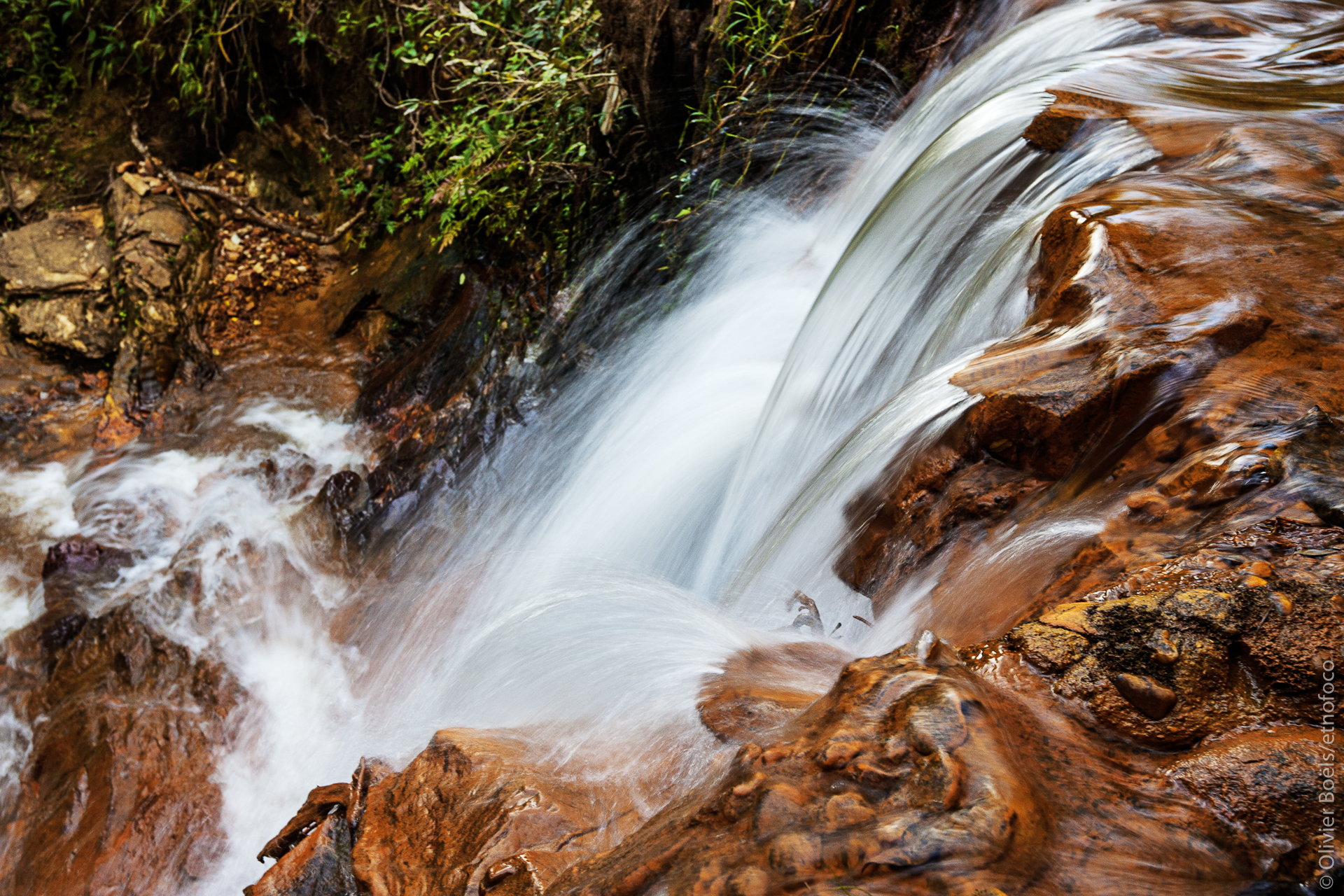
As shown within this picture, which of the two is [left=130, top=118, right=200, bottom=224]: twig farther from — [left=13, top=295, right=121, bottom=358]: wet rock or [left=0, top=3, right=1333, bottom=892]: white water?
[left=0, top=3, right=1333, bottom=892]: white water

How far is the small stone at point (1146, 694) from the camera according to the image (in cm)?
136

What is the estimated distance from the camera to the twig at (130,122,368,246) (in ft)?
20.6

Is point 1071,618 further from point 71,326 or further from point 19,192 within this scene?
point 19,192

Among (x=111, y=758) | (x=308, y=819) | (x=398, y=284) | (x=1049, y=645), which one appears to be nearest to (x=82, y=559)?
(x=111, y=758)

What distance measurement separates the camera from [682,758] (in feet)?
6.20

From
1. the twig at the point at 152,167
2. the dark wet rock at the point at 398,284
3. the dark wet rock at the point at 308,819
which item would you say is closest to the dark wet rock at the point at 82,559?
the dark wet rock at the point at 398,284

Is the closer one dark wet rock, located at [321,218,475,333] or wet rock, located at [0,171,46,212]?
dark wet rock, located at [321,218,475,333]

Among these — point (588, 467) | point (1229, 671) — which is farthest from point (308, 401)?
point (1229, 671)

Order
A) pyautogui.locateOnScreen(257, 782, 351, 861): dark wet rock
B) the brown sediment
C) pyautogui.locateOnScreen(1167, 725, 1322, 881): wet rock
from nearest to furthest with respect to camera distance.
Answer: pyautogui.locateOnScreen(1167, 725, 1322, 881): wet rock, the brown sediment, pyautogui.locateOnScreen(257, 782, 351, 861): dark wet rock

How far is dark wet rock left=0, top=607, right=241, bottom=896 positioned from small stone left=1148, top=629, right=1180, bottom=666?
138 inches

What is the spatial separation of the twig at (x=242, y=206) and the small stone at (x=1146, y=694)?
630 centimetres

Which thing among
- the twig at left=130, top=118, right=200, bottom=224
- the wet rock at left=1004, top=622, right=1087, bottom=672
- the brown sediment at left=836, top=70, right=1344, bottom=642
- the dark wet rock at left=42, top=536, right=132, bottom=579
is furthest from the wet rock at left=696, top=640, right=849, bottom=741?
the twig at left=130, top=118, right=200, bottom=224

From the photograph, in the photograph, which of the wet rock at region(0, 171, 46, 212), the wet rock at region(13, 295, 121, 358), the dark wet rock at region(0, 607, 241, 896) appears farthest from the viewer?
the wet rock at region(0, 171, 46, 212)

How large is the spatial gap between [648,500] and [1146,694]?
8.29ft
